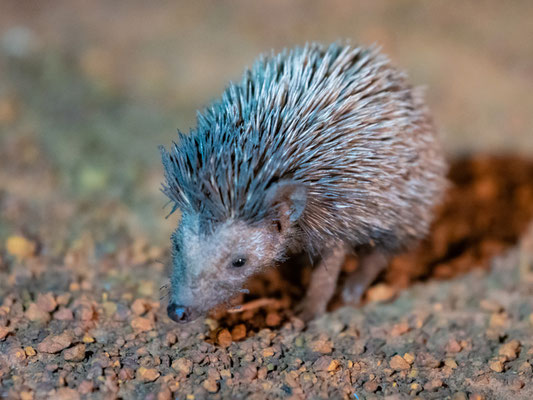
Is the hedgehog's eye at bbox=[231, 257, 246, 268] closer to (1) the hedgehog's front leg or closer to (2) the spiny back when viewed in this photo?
(2) the spiny back

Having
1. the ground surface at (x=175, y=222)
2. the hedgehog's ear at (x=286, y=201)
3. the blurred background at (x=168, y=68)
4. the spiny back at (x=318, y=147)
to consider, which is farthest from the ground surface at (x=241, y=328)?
the hedgehog's ear at (x=286, y=201)

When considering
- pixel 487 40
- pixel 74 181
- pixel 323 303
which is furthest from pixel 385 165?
pixel 487 40

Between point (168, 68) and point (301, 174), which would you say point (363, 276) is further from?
point (168, 68)

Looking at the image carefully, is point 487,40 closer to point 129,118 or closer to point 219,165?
point 129,118

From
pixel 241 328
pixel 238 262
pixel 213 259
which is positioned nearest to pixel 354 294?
pixel 241 328

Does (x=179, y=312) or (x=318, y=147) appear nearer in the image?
(x=179, y=312)

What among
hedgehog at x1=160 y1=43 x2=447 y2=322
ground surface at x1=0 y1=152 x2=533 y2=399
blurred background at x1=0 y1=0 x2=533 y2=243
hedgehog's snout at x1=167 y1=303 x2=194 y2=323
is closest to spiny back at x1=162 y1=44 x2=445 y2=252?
hedgehog at x1=160 y1=43 x2=447 y2=322

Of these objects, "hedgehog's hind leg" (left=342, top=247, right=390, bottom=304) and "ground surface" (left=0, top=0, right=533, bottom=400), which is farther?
"hedgehog's hind leg" (left=342, top=247, right=390, bottom=304)
